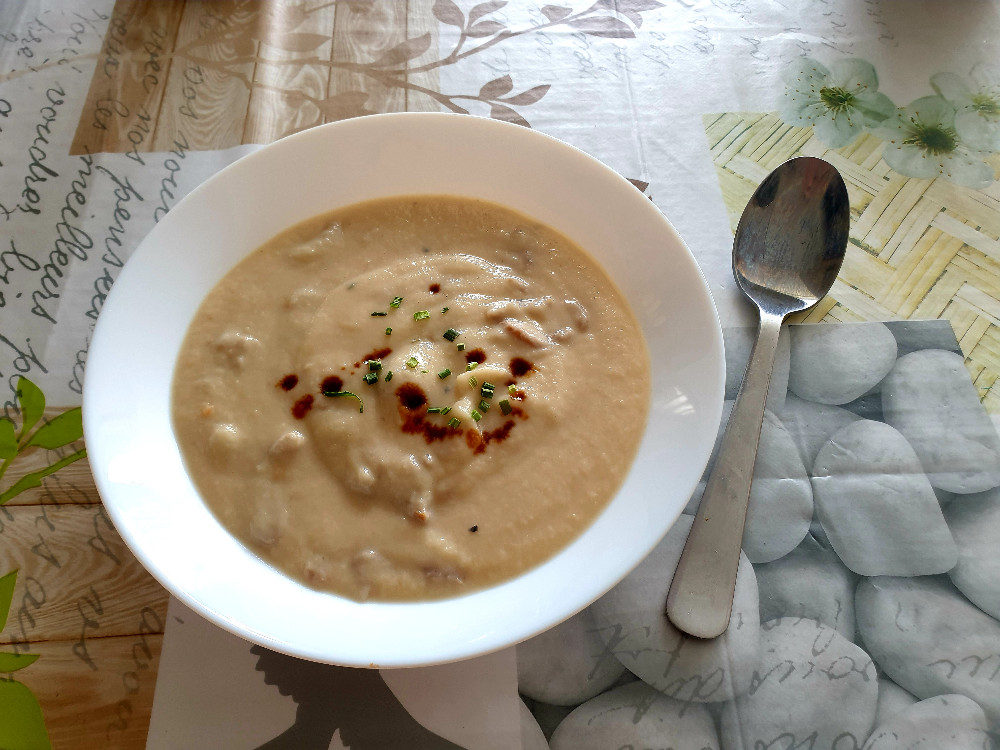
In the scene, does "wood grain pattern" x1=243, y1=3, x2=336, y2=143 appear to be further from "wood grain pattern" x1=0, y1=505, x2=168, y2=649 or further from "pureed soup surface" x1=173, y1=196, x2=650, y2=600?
"wood grain pattern" x1=0, y1=505, x2=168, y2=649

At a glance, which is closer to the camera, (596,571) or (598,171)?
(596,571)

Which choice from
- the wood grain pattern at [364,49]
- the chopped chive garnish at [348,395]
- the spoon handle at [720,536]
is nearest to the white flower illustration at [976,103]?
the spoon handle at [720,536]

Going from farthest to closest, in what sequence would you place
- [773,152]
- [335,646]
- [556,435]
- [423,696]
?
[773,152] < [556,435] < [423,696] < [335,646]

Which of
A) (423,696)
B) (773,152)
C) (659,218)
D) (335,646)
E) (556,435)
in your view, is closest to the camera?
(335,646)

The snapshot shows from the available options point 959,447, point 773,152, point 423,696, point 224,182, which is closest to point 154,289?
point 224,182

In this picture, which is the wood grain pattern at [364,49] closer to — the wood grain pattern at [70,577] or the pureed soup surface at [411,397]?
the pureed soup surface at [411,397]

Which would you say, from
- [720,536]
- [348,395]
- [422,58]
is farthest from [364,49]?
[720,536]

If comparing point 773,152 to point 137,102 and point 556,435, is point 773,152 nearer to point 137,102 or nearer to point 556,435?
point 556,435
